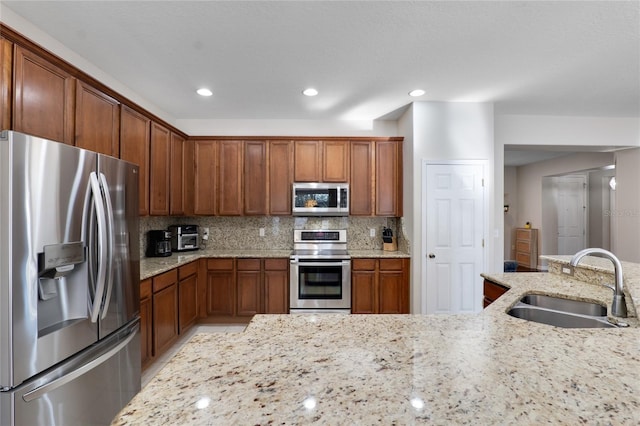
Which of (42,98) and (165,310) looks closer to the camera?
(42,98)

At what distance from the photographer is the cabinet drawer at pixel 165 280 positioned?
258 centimetres

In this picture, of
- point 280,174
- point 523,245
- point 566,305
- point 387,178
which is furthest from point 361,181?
point 523,245

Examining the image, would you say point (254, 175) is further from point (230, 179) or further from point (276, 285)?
point (276, 285)

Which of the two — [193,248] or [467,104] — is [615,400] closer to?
[467,104]

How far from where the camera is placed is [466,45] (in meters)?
2.25

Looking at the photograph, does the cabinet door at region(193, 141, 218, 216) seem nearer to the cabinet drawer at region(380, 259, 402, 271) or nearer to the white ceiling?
the white ceiling

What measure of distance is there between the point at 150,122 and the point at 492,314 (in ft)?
11.0

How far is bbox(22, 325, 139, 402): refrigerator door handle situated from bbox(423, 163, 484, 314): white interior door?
9.93ft

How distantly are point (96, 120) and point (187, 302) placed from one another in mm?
2013

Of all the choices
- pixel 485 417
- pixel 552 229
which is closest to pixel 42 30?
pixel 485 417

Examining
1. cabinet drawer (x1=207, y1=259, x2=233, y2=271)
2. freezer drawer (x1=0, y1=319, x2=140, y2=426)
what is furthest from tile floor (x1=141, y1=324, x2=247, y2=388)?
cabinet drawer (x1=207, y1=259, x2=233, y2=271)

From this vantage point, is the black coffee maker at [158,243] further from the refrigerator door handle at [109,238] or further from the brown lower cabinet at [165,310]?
the refrigerator door handle at [109,238]

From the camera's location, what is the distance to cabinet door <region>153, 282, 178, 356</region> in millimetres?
2594

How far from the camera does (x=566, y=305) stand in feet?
5.70
